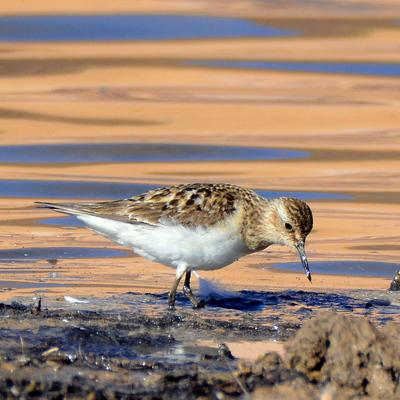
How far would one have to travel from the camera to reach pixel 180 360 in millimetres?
5574

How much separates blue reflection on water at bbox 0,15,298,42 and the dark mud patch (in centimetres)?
1125

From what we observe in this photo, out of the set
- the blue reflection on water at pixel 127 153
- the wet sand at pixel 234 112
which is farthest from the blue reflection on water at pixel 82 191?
the blue reflection on water at pixel 127 153

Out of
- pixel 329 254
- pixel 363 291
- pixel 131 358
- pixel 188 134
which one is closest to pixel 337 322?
pixel 131 358

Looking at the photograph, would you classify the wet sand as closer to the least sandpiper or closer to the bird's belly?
the least sandpiper

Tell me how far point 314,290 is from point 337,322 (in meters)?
3.72

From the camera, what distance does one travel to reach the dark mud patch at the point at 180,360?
477 cm

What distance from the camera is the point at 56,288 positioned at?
8328 millimetres

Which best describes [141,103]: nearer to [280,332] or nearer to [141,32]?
[141,32]

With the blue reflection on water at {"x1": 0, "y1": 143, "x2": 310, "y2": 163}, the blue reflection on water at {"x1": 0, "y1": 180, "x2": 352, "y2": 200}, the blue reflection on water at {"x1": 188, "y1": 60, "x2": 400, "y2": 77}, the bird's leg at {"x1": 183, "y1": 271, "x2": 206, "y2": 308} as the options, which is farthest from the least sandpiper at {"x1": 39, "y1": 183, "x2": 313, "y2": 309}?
the blue reflection on water at {"x1": 188, "y1": 60, "x2": 400, "y2": 77}

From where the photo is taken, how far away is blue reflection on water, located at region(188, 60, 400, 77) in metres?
16.9

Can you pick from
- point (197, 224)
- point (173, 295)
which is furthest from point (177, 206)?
point (173, 295)

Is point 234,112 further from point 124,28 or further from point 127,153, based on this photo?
point 124,28

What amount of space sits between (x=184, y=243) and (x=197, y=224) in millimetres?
207

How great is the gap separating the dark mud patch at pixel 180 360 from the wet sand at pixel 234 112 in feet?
11.9
